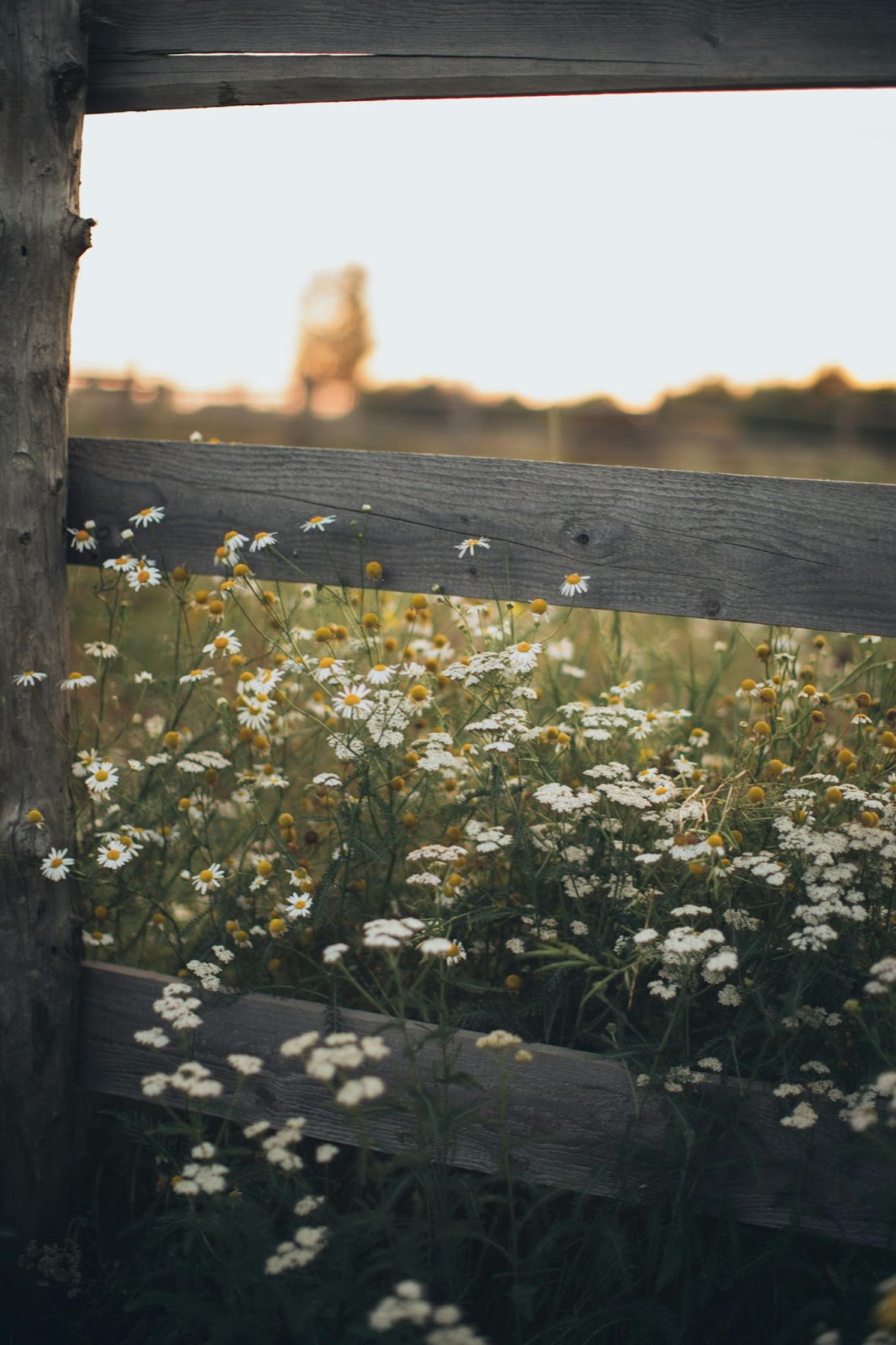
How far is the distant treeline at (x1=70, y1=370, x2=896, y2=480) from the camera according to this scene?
13.9 meters

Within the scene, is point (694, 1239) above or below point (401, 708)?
below

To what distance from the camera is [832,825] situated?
6.25 ft

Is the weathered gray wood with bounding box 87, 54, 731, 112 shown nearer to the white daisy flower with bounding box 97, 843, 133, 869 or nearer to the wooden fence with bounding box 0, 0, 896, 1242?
the wooden fence with bounding box 0, 0, 896, 1242

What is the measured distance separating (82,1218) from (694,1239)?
1.23m

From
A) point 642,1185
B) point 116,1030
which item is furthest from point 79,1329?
point 642,1185

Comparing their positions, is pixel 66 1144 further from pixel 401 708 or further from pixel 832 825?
pixel 832 825

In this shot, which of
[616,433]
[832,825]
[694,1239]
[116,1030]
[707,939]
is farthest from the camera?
[616,433]

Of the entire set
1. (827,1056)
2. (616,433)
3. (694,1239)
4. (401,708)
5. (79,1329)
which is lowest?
(79,1329)

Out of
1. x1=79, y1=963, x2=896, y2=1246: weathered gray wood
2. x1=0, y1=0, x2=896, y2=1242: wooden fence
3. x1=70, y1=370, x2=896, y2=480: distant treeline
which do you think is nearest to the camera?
x1=79, y1=963, x2=896, y2=1246: weathered gray wood

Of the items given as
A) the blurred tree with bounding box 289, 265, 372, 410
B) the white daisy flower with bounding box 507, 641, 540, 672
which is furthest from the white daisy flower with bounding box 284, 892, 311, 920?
the blurred tree with bounding box 289, 265, 372, 410

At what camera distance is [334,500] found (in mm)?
2074

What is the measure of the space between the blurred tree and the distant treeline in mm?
16551

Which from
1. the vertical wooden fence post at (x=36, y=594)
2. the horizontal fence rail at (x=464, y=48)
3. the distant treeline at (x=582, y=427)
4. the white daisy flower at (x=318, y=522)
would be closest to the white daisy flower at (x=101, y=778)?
the vertical wooden fence post at (x=36, y=594)

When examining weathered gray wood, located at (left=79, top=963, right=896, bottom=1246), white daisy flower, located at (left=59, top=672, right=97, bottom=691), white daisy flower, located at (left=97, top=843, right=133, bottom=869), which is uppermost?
white daisy flower, located at (left=59, top=672, right=97, bottom=691)
